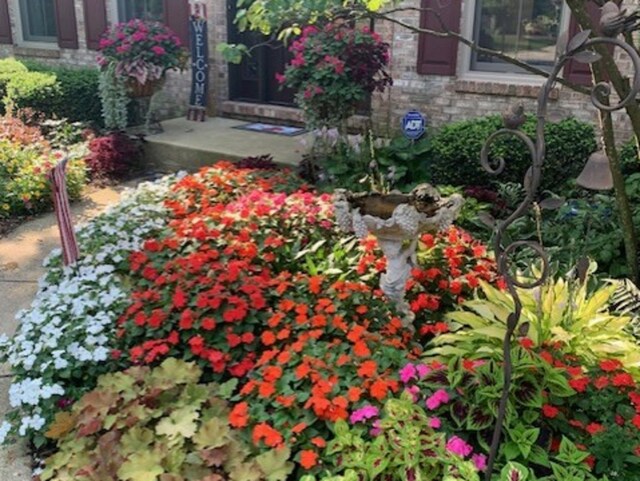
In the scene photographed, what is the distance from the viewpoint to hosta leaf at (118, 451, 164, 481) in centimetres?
236

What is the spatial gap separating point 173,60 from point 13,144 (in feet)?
6.88

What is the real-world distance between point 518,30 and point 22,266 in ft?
16.3

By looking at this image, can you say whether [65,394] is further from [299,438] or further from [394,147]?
[394,147]

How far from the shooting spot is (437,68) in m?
6.71

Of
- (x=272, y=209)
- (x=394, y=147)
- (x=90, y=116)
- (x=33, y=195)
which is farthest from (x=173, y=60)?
(x=272, y=209)

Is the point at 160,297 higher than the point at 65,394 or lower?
higher

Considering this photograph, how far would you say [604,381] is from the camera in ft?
8.17

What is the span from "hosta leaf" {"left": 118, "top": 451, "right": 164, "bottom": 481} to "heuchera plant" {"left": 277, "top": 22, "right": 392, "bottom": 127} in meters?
4.14

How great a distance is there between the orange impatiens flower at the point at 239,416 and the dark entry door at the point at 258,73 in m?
6.28

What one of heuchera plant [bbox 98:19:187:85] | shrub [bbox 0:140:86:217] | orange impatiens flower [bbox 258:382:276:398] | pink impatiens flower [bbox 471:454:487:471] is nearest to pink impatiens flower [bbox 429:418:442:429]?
pink impatiens flower [bbox 471:454:487:471]

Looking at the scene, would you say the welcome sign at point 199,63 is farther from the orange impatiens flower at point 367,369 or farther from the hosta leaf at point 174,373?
the orange impatiens flower at point 367,369

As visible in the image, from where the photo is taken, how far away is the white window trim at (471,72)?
21.1ft

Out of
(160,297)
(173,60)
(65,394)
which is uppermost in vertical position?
(173,60)

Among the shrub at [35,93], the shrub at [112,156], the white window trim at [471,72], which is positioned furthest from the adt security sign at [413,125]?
the shrub at [35,93]
